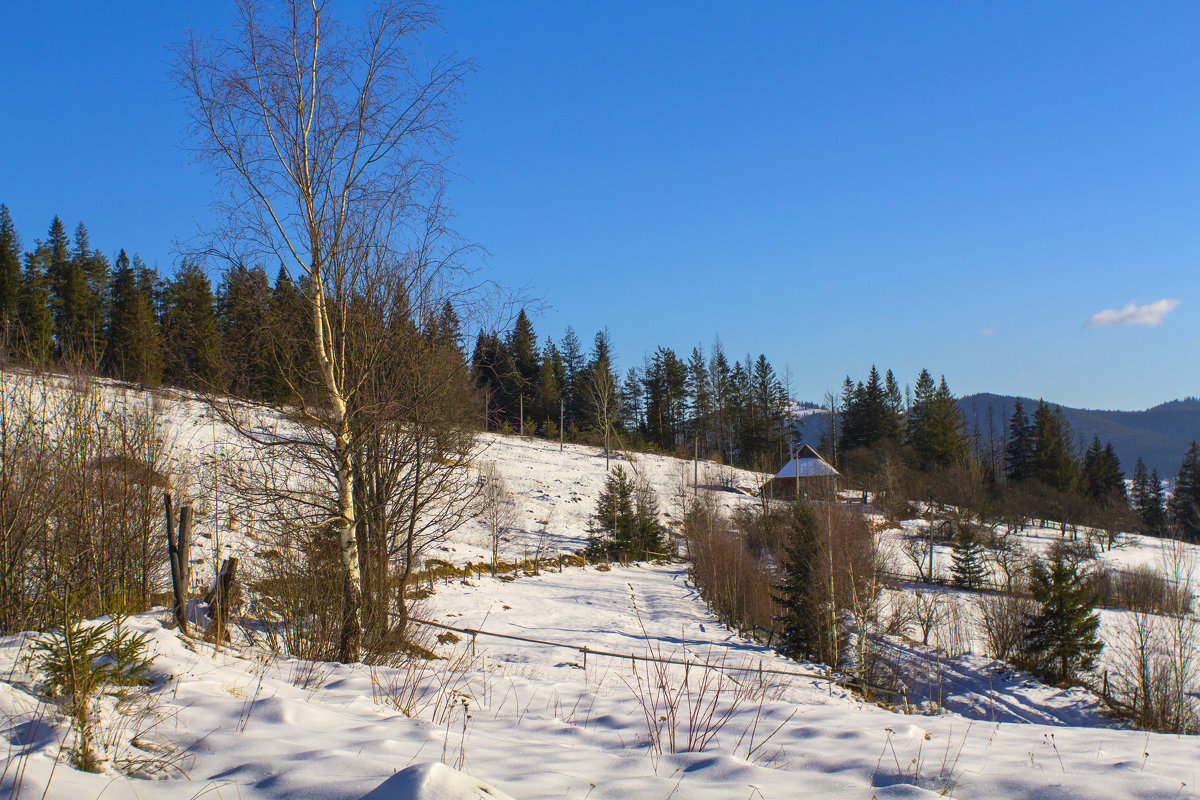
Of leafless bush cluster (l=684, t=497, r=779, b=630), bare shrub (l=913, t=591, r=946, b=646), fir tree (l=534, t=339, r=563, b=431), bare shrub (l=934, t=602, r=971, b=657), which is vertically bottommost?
bare shrub (l=934, t=602, r=971, b=657)

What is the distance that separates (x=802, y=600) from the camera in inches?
765

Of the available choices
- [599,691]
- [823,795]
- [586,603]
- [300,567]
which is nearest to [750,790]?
[823,795]

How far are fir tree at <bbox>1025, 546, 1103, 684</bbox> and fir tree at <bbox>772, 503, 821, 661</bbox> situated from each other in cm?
981

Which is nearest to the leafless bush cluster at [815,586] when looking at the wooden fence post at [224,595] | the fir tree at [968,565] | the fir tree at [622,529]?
the fir tree at [622,529]

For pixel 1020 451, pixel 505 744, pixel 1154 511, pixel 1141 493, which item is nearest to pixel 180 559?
pixel 505 744

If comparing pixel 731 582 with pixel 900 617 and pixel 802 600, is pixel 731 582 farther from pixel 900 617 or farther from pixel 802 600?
pixel 900 617

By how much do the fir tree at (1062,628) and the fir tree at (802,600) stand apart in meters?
9.81

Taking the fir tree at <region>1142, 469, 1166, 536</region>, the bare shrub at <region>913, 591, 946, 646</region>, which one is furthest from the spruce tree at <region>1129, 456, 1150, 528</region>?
the bare shrub at <region>913, 591, 946, 646</region>

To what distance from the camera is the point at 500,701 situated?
6312mm

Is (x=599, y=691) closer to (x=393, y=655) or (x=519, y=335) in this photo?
(x=393, y=655)

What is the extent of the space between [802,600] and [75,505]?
1773 centimetres

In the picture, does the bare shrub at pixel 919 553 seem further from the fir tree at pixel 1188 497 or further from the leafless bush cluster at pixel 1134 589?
the fir tree at pixel 1188 497

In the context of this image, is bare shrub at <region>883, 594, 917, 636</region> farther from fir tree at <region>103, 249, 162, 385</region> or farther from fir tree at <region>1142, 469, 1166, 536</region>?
fir tree at <region>1142, 469, 1166, 536</region>

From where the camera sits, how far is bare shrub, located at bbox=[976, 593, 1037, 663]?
24641 mm
